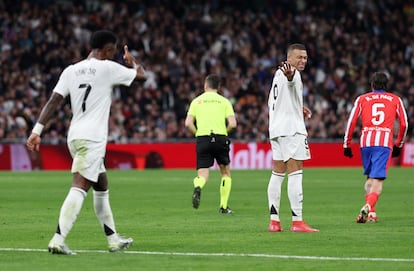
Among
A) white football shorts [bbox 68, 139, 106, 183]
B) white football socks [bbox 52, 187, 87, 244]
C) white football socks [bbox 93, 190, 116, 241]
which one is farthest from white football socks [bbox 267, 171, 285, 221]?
white football socks [bbox 52, 187, 87, 244]

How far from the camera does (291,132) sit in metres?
14.3

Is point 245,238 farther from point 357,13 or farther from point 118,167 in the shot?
point 357,13

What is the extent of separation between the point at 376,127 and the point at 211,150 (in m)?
3.68

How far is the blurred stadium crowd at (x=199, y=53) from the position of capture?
125 ft

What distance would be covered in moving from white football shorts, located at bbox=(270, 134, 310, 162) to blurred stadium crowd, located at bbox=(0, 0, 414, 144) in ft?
71.9

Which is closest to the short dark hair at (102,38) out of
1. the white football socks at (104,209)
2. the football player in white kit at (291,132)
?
the white football socks at (104,209)

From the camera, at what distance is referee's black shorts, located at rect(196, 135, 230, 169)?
19047 mm

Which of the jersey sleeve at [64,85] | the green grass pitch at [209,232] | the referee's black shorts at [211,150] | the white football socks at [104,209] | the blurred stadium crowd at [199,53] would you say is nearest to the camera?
the green grass pitch at [209,232]

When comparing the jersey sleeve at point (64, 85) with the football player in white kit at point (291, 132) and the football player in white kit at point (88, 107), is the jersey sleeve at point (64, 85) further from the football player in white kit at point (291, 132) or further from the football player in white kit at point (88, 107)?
the football player in white kit at point (291, 132)

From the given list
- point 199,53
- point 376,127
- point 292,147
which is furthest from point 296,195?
point 199,53

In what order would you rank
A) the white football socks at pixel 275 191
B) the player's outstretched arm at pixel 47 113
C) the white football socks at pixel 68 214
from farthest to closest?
the white football socks at pixel 275 191 < the player's outstretched arm at pixel 47 113 < the white football socks at pixel 68 214

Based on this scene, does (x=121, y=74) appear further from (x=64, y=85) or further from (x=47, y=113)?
(x=47, y=113)

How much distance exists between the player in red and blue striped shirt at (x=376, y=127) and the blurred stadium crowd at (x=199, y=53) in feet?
67.2

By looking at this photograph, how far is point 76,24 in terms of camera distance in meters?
40.6
